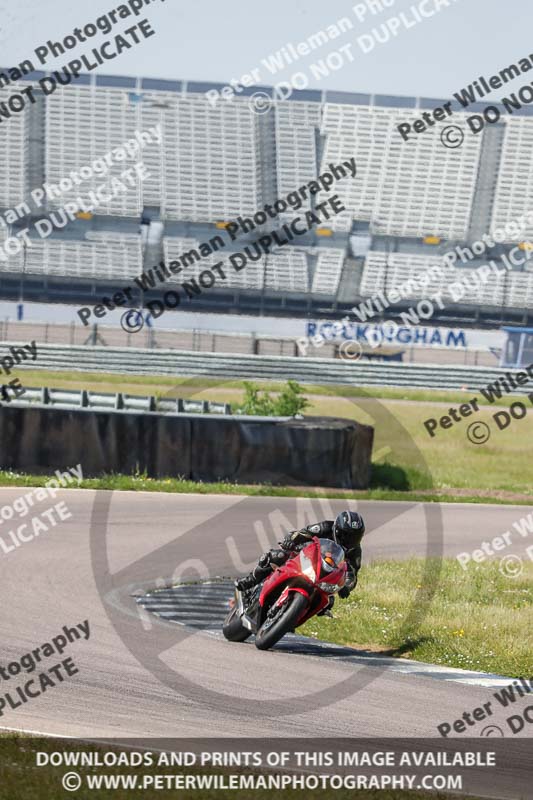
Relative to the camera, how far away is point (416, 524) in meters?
18.4

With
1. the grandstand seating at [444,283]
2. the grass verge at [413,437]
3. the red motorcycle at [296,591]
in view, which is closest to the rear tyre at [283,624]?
the red motorcycle at [296,591]

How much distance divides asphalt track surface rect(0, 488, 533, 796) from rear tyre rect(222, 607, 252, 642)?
100 millimetres

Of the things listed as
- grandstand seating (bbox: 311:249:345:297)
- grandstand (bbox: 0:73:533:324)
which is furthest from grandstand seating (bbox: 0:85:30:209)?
grandstand seating (bbox: 311:249:345:297)

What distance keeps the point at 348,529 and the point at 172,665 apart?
66.1 inches

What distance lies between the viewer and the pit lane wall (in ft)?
63.6

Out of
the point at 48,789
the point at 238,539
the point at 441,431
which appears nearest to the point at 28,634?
the point at 48,789

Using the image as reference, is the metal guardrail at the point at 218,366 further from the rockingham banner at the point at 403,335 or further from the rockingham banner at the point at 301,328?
the rockingham banner at the point at 301,328

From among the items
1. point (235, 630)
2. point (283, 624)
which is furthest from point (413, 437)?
point (283, 624)

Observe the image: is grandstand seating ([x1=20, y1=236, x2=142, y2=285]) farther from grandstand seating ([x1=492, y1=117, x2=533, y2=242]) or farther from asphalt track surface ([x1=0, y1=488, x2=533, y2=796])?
asphalt track surface ([x1=0, y1=488, x2=533, y2=796])

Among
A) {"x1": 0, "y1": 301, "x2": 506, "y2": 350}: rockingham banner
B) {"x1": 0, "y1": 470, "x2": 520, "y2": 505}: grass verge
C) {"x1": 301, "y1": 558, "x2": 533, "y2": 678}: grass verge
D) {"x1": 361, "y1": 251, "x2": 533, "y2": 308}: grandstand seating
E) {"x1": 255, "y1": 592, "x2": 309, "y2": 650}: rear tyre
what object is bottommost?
{"x1": 0, "y1": 470, "x2": 520, "y2": 505}: grass verge

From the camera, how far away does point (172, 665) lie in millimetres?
8727

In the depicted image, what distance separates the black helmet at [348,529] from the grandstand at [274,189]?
44.8 metres

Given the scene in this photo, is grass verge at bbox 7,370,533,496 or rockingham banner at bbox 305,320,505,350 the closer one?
grass verge at bbox 7,370,533,496

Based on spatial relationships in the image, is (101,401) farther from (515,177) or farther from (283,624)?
(515,177)
